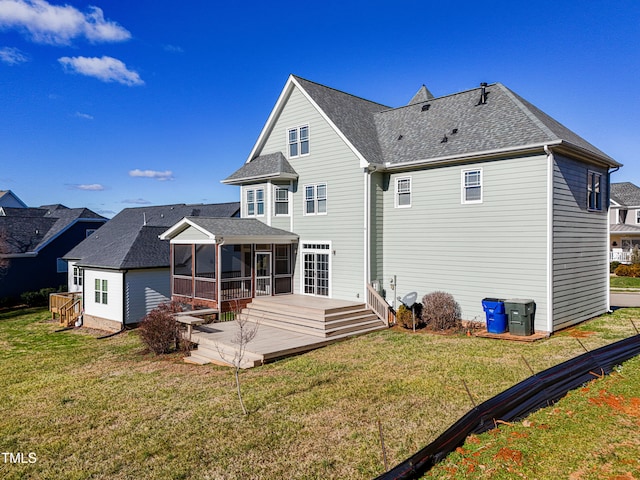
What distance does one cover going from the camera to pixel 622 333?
42.1ft

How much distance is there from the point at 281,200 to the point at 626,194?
40453 mm

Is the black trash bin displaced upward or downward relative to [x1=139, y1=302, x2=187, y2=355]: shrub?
upward

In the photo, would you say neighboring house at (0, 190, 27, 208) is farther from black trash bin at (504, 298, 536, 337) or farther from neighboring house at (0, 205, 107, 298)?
black trash bin at (504, 298, 536, 337)

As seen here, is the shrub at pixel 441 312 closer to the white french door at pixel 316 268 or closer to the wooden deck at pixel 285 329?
the wooden deck at pixel 285 329

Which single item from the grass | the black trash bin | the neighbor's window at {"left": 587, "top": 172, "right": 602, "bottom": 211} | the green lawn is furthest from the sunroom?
the green lawn

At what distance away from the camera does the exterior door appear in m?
18.3

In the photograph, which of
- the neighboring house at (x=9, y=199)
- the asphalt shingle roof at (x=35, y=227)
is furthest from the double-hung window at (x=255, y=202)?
the neighboring house at (x=9, y=199)

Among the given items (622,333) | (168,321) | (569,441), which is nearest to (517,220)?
(622,333)

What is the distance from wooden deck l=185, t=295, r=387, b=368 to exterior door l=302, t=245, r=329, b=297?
730 mm

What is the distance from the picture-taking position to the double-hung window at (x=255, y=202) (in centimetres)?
2083

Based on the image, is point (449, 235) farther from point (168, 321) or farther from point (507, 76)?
point (168, 321)

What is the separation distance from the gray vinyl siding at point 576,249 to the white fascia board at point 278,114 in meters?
6.84

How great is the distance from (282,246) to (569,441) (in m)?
15.0

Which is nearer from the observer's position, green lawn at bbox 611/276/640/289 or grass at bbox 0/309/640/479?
grass at bbox 0/309/640/479
